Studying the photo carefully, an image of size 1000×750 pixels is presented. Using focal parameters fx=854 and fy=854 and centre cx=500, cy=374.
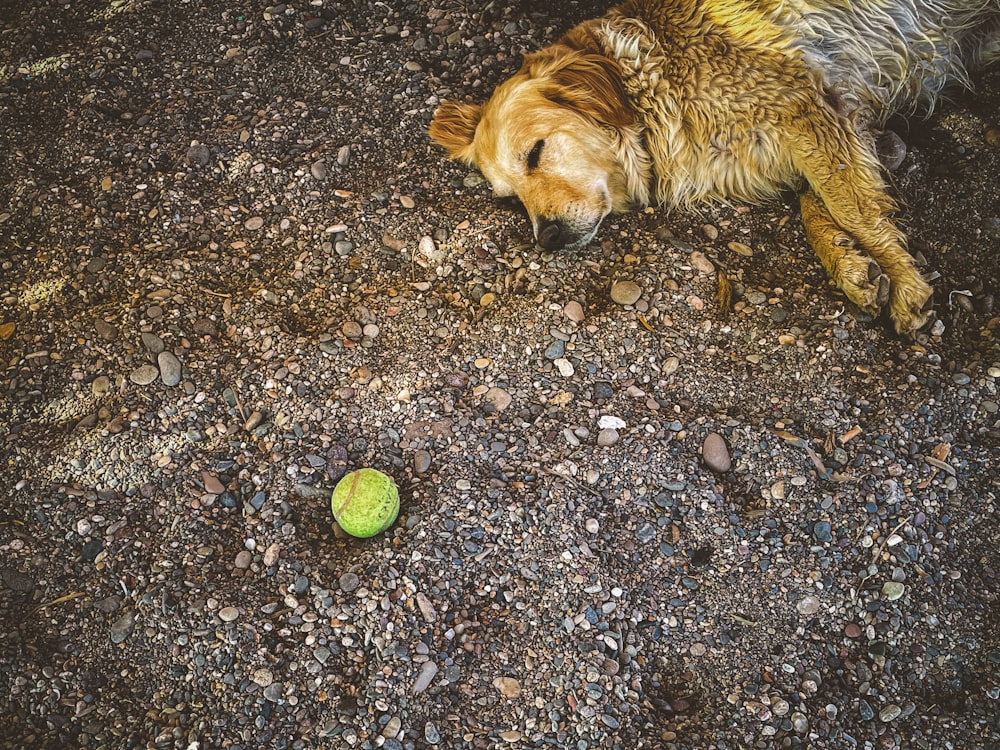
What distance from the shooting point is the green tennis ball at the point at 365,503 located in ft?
7.44

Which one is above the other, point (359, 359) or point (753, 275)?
point (753, 275)

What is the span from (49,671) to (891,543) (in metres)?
2.23

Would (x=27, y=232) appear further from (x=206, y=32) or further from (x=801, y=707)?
(x=801, y=707)

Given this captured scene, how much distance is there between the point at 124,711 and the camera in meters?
2.15

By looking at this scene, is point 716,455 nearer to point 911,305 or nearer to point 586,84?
point 911,305

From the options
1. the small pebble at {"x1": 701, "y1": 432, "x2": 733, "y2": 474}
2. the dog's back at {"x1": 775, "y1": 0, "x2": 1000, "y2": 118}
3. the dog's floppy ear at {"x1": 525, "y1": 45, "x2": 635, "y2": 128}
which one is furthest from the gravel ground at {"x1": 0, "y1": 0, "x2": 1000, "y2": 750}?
the dog's floppy ear at {"x1": 525, "y1": 45, "x2": 635, "y2": 128}

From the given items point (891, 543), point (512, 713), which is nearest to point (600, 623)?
point (512, 713)

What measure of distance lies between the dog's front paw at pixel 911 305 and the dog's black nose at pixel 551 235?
3.41 feet

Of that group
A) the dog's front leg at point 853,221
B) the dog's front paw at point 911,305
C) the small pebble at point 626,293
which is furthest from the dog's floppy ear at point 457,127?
the dog's front paw at point 911,305

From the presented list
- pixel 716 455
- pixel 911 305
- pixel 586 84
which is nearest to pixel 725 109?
pixel 586 84

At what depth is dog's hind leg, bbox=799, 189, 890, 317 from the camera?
2.60m

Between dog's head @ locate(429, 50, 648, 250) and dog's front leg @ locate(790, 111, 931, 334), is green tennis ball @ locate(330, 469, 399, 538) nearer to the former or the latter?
dog's head @ locate(429, 50, 648, 250)

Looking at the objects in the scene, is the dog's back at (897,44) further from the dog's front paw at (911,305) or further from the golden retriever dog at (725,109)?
the dog's front paw at (911,305)

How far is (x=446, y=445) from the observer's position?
2.51m
